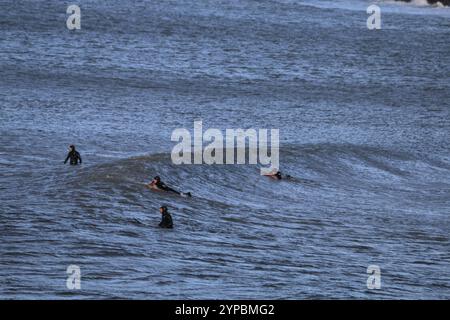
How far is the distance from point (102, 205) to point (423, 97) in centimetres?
3938

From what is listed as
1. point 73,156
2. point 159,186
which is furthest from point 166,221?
point 73,156

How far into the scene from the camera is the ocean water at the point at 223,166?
91.2 feet

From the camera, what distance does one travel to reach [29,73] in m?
64.8

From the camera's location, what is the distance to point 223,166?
44.9 meters

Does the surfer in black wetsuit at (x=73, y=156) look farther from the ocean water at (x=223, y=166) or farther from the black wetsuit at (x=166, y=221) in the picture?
the black wetsuit at (x=166, y=221)

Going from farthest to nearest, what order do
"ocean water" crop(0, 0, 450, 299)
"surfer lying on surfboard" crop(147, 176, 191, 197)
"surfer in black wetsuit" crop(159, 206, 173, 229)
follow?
"surfer lying on surfboard" crop(147, 176, 191, 197) → "surfer in black wetsuit" crop(159, 206, 173, 229) → "ocean water" crop(0, 0, 450, 299)

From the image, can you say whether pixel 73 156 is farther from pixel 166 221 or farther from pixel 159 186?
pixel 166 221

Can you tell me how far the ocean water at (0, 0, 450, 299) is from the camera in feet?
91.2

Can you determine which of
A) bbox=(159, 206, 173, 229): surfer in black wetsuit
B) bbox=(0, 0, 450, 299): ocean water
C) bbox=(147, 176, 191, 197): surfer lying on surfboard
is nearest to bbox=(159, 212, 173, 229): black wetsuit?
bbox=(159, 206, 173, 229): surfer in black wetsuit

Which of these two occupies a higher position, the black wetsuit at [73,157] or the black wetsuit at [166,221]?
the black wetsuit at [166,221]

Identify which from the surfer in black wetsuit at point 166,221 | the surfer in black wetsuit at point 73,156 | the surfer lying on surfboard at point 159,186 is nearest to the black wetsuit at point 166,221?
the surfer in black wetsuit at point 166,221

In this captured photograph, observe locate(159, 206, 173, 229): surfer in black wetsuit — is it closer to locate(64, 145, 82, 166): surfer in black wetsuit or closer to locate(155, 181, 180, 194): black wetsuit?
locate(155, 181, 180, 194): black wetsuit

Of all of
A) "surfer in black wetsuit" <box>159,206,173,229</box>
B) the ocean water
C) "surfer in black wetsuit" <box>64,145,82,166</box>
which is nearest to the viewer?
the ocean water

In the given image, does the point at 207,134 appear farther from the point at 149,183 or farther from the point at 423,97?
the point at 423,97
